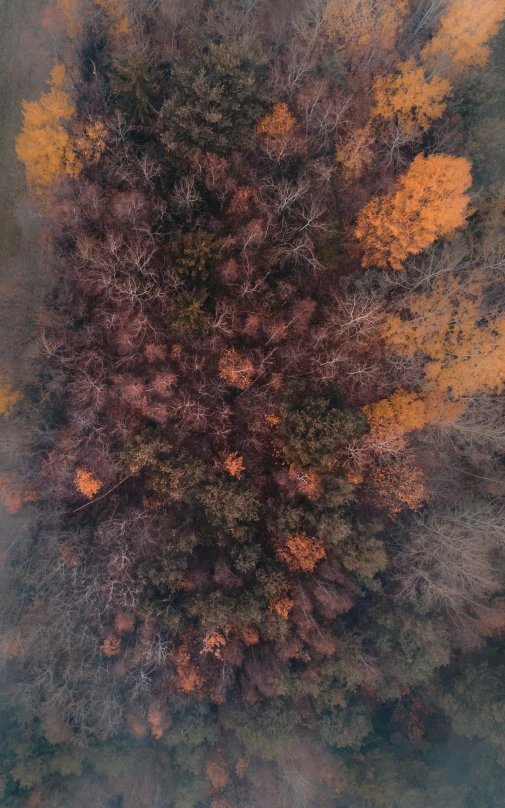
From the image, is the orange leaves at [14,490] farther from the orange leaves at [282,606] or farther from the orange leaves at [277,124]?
the orange leaves at [277,124]

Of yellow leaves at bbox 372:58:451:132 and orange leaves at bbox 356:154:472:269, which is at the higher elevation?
yellow leaves at bbox 372:58:451:132

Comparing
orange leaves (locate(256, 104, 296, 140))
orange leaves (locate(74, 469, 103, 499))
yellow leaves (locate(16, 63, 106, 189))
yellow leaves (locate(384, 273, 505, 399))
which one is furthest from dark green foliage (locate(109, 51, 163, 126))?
orange leaves (locate(74, 469, 103, 499))

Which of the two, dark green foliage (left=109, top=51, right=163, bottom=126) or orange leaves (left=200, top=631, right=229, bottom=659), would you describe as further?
orange leaves (left=200, top=631, right=229, bottom=659)

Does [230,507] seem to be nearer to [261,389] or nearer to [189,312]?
[261,389]

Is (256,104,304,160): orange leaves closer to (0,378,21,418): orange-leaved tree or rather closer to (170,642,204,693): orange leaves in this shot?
(0,378,21,418): orange-leaved tree

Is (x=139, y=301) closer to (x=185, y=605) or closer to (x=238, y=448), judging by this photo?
(x=238, y=448)

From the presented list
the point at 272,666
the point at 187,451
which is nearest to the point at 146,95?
the point at 187,451

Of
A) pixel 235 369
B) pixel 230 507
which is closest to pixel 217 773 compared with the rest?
pixel 230 507
